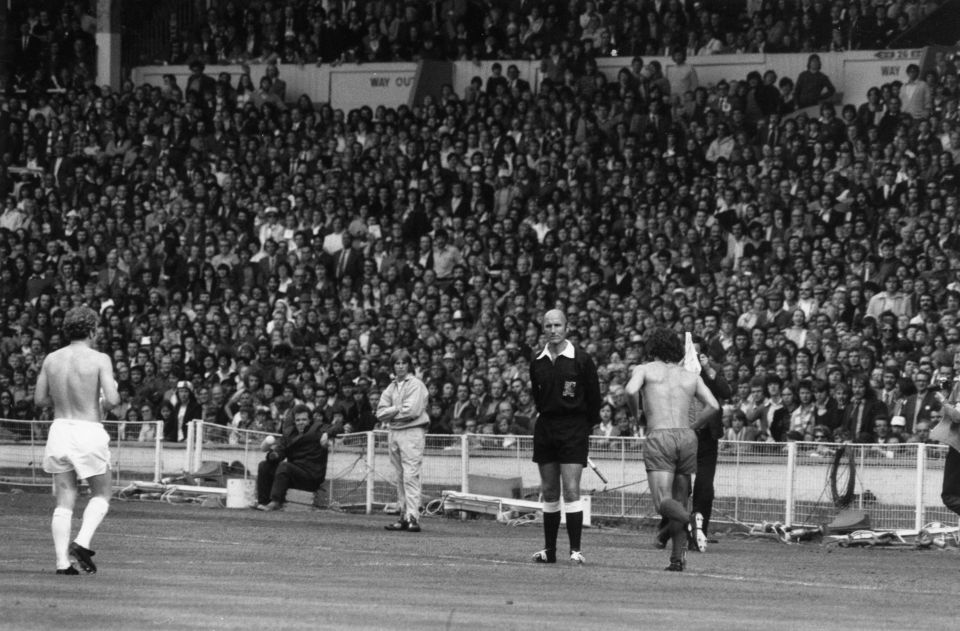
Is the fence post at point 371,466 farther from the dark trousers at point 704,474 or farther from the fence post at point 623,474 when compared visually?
the dark trousers at point 704,474

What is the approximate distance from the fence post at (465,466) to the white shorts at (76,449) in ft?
31.6

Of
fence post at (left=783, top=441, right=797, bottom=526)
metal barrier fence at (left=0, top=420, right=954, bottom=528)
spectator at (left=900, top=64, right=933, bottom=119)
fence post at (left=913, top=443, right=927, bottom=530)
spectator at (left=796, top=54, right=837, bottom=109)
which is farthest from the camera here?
spectator at (left=796, top=54, right=837, bottom=109)

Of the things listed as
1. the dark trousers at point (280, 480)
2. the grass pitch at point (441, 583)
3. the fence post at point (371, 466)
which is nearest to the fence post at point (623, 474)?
the grass pitch at point (441, 583)

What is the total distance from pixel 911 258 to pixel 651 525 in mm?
5504

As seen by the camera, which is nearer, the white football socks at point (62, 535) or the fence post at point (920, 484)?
the white football socks at point (62, 535)

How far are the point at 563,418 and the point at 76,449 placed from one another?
12.3 ft

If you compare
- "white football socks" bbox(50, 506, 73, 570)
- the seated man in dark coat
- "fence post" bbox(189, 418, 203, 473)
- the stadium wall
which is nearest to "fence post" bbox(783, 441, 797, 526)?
the seated man in dark coat

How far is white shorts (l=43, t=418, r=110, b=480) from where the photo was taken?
485 inches

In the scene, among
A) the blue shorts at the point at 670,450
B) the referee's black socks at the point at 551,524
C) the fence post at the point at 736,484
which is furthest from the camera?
the fence post at the point at 736,484

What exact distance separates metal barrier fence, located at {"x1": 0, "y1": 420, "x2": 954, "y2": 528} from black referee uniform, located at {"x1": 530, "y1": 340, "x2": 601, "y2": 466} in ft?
16.5

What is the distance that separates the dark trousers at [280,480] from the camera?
22469 millimetres

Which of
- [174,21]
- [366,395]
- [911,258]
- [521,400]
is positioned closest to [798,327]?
[911,258]

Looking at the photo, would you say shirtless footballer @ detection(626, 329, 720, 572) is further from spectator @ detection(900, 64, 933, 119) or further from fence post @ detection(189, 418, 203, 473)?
spectator @ detection(900, 64, 933, 119)

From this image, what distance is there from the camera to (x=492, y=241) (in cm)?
2820
